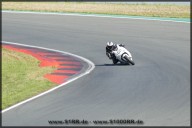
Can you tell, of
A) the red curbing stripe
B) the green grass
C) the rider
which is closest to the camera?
Answer: the green grass

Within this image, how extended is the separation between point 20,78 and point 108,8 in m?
19.8

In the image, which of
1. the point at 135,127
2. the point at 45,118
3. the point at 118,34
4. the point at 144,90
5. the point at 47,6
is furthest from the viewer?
the point at 47,6

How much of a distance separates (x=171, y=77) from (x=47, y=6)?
74.8ft

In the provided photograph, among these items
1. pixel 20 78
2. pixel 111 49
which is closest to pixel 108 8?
pixel 111 49

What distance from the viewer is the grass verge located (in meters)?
34.3

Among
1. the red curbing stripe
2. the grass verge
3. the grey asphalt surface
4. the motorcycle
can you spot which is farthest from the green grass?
the grass verge

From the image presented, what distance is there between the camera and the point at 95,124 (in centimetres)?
1210

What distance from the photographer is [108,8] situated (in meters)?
37.0

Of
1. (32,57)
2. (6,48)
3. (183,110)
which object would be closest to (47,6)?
(6,48)

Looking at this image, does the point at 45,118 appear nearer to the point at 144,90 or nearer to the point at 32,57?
the point at 144,90

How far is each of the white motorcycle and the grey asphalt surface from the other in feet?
1.25

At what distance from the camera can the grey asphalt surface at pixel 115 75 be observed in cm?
1295

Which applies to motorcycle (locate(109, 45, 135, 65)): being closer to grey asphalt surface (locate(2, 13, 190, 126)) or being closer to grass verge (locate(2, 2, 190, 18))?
grey asphalt surface (locate(2, 13, 190, 126))

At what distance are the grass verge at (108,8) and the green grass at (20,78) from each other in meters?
13.0
